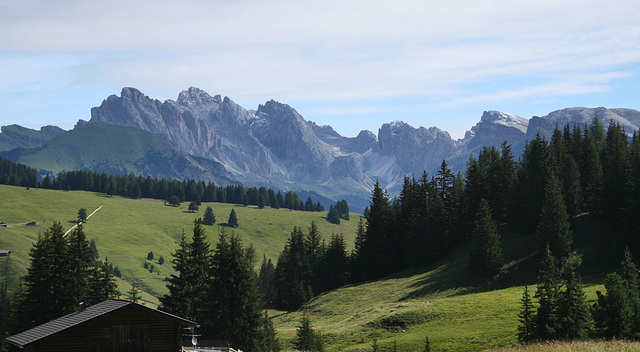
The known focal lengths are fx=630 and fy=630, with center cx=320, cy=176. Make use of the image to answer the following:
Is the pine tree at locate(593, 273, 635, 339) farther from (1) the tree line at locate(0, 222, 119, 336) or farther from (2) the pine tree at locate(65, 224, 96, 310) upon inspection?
(2) the pine tree at locate(65, 224, 96, 310)

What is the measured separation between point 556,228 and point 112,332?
2833 inches

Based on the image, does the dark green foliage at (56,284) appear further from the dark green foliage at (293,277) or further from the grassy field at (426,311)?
the dark green foliage at (293,277)

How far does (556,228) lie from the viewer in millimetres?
95875

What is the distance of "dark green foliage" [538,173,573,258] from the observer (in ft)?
313

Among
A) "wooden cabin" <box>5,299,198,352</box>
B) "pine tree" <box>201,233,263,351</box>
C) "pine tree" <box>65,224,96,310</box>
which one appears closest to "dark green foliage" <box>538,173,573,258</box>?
"pine tree" <box>201,233,263,351</box>

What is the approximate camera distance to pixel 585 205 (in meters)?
110

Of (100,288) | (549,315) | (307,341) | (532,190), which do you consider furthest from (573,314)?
(532,190)

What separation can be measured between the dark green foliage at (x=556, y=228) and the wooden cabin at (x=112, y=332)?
66.7 m

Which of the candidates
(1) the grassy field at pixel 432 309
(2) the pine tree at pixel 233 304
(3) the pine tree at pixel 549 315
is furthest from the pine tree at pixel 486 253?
(2) the pine tree at pixel 233 304

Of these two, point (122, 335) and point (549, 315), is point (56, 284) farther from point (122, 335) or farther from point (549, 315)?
point (549, 315)

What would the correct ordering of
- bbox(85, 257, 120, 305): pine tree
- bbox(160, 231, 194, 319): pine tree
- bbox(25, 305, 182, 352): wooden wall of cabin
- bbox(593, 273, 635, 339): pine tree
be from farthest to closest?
bbox(85, 257, 120, 305): pine tree < bbox(160, 231, 194, 319): pine tree < bbox(593, 273, 635, 339): pine tree < bbox(25, 305, 182, 352): wooden wall of cabin

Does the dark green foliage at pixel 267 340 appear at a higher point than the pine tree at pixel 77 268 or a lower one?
lower

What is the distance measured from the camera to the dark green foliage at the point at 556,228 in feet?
313

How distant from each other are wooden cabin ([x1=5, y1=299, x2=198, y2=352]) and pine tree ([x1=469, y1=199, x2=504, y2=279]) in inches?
2491
